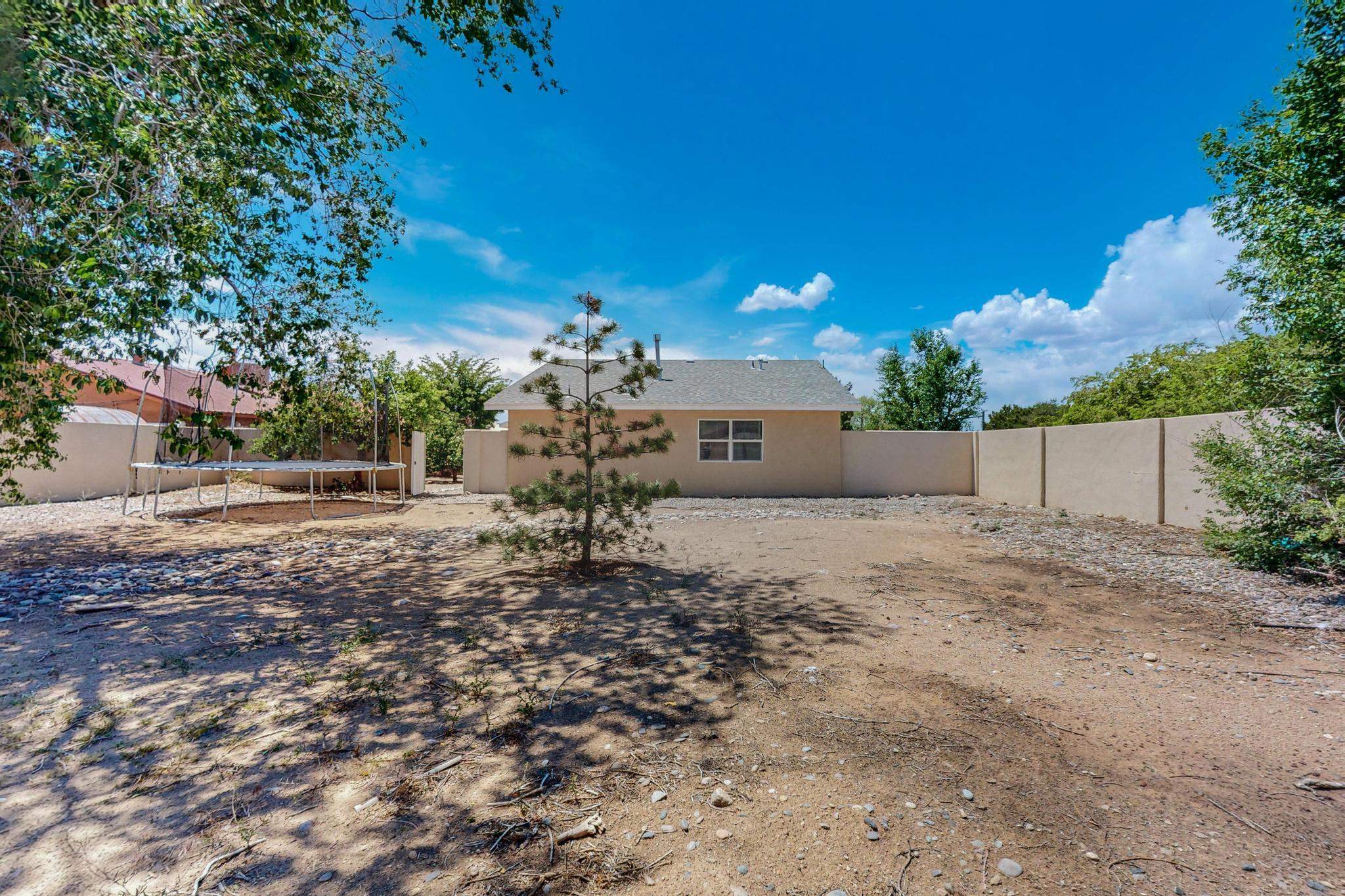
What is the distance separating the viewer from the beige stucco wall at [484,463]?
44.7ft

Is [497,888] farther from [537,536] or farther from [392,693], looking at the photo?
[537,536]

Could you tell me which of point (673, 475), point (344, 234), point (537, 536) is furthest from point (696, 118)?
point (537, 536)

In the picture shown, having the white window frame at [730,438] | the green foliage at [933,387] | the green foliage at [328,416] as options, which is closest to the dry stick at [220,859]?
the green foliage at [328,416]

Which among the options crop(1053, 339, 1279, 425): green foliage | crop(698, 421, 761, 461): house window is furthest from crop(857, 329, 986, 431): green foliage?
crop(698, 421, 761, 461): house window

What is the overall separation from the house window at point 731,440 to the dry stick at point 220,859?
12.1m

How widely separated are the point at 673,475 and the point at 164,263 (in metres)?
10.1

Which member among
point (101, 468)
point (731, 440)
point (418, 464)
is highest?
point (731, 440)

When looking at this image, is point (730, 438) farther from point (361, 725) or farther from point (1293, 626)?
point (361, 725)

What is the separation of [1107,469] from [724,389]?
810 centimetres

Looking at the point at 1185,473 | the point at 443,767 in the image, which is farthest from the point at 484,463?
the point at 1185,473

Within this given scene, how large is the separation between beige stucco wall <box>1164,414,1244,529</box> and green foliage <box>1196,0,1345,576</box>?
1854 mm

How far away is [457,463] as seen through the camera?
693 inches

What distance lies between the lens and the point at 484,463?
540 inches

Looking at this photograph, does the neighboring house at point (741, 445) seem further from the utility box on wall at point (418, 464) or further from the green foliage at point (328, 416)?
the green foliage at point (328, 416)
